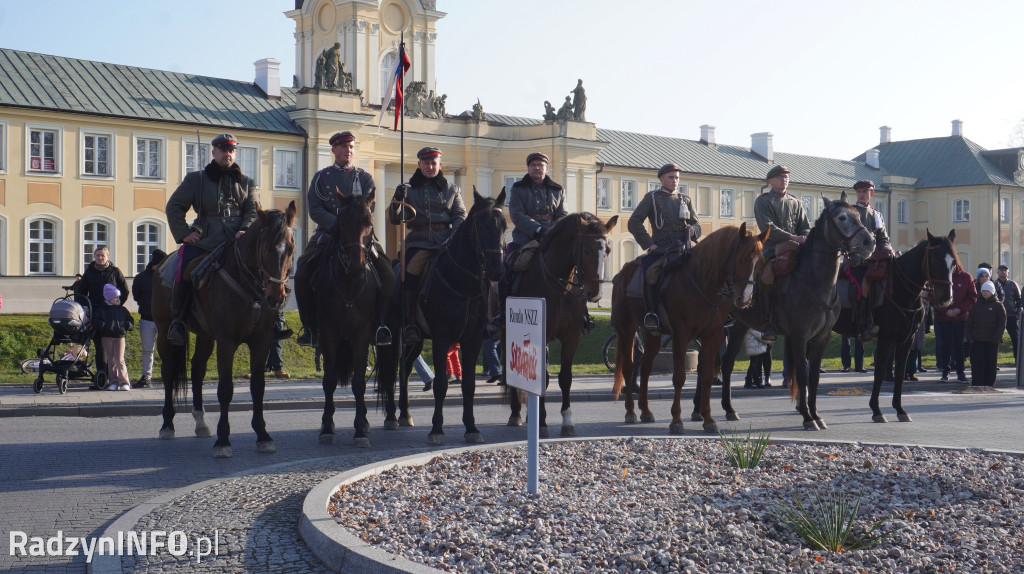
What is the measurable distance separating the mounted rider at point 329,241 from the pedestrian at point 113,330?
7.38 m

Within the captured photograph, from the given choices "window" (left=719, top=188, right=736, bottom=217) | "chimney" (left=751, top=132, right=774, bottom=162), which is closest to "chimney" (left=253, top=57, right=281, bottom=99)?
"window" (left=719, top=188, right=736, bottom=217)

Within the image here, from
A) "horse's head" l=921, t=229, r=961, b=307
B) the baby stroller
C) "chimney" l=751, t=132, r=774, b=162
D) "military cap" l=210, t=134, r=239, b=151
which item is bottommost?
the baby stroller

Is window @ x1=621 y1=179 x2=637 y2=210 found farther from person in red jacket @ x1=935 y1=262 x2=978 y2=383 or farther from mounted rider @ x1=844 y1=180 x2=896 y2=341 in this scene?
mounted rider @ x1=844 y1=180 x2=896 y2=341

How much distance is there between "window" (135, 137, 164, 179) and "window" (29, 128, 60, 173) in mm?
3503

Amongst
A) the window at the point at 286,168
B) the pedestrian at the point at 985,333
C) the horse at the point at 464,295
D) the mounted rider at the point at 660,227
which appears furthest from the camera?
the window at the point at 286,168

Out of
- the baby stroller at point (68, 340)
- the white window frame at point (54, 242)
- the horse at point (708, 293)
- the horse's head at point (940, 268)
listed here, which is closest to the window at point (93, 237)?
the white window frame at point (54, 242)

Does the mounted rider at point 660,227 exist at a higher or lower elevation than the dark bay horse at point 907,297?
higher

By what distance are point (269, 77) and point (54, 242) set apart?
1513 cm

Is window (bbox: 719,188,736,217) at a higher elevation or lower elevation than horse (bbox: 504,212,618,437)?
higher

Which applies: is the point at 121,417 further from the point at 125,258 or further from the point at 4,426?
the point at 125,258

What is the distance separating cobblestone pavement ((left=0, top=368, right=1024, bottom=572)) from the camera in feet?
22.8

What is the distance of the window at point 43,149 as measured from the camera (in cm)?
4731

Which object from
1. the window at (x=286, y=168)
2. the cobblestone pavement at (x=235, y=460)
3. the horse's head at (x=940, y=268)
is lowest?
the cobblestone pavement at (x=235, y=460)

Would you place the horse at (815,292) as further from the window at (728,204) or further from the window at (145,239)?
the window at (728,204)
